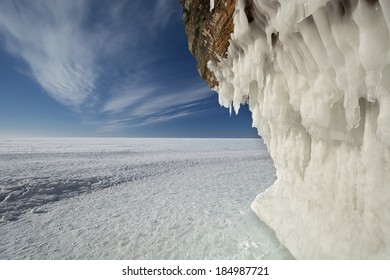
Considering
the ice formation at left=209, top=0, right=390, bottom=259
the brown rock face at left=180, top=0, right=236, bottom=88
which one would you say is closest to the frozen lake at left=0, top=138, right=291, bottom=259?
the ice formation at left=209, top=0, right=390, bottom=259

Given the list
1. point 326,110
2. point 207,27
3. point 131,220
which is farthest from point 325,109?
point 131,220

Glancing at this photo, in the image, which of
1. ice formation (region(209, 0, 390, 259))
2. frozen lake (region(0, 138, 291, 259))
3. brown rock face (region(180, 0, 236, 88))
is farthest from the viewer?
frozen lake (region(0, 138, 291, 259))

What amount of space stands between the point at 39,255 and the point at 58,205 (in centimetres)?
236

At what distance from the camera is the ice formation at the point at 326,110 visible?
62.1 inches

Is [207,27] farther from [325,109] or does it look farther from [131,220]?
[131,220]

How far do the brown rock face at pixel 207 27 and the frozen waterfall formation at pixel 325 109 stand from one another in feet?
0.21

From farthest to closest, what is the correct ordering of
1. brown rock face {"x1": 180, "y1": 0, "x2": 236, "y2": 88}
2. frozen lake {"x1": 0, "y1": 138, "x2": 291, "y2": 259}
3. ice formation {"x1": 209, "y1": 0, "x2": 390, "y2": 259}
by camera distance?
frozen lake {"x1": 0, "y1": 138, "x2": 291, "y2": 259} → brown rock face {"x1": 180, "y1": 0, "x2": 236, "y2": 88} → ice formation {"x1": 209, "y1": 0, "x2": 390, "y2": 259}

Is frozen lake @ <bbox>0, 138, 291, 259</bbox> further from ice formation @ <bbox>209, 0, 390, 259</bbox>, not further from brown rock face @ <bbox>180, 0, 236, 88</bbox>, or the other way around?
brown rock face @ <bbox>180, 0, 236, 88</bbox>

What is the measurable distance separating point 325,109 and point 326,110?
14 millimetres

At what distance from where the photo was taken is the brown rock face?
283 centimetres

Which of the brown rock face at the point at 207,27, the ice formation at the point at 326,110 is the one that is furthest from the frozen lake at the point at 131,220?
the brown rock face at the point at 207,27

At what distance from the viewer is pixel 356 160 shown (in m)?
2.20

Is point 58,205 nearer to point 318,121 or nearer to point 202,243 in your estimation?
point 202,243
